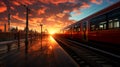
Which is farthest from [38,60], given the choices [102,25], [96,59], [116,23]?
[102,25]

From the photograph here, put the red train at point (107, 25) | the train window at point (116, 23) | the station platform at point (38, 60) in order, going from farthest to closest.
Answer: the red train at point (107, 25) < the train window at point (116, 23) < the station platform at point (38, 60)

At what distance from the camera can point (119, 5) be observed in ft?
49.9

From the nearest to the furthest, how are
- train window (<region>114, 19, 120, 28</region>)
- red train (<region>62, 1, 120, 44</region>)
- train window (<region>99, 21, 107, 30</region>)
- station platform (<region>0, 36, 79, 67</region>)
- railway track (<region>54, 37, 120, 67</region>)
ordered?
1. railway track (<region>54, 37, 120, 67</region>)
2. station platform (<region>0, 36, 79, 67</region>)
3. train window (<region>114, 19, 120, 28</region>)
4. red train (<region>62, 1, 120, 44</region>)
5. train window (<region>99, 21, 107, 30</region>)

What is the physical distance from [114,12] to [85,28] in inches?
423

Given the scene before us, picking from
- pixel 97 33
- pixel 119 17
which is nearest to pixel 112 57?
pixel 119 17

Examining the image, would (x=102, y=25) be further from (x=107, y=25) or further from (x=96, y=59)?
(x=96, y=59)

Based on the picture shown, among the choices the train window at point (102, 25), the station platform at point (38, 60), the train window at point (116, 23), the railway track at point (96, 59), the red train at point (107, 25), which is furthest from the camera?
the train window at point (102, 25)

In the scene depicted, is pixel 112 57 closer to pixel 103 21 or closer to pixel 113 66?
pixel 113 66

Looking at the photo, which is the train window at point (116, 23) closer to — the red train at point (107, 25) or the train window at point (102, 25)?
the red train at point (107, 25)

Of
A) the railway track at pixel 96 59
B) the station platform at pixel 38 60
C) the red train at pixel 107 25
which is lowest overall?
the station platform at pixel 38 60

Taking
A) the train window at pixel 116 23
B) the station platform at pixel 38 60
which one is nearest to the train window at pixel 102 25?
the train window at pixel 116 23

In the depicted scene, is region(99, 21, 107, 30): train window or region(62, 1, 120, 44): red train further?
region(99, 21, 107, 30): train window

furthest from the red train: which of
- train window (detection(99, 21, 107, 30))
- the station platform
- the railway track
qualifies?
the station platform

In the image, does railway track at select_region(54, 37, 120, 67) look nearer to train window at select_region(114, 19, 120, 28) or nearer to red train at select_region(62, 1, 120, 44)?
red train at select_region(62, 1, 120, 44)
